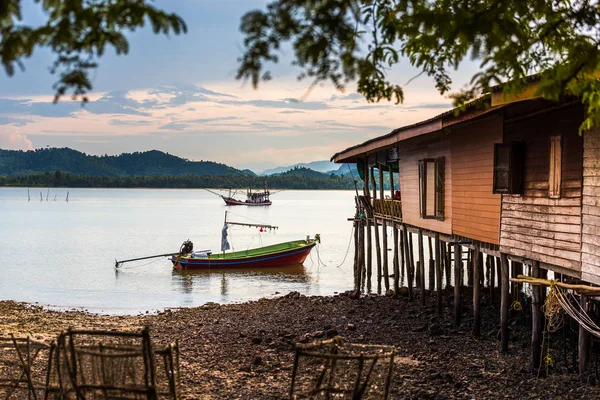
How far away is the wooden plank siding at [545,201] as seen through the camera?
10.7 metres

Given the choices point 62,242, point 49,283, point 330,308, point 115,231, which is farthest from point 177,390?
point 115,231

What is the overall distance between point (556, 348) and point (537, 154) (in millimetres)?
3664

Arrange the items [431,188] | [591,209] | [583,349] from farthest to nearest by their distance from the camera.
Answer: [431,188] → [583,349] → [591,209]

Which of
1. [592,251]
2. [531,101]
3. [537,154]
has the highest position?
[531,101]

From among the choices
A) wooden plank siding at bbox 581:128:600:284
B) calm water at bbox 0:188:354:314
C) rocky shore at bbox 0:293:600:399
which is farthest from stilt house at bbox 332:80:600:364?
calm water at bbox 0:188:354:314

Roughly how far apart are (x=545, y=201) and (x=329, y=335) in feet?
18.7

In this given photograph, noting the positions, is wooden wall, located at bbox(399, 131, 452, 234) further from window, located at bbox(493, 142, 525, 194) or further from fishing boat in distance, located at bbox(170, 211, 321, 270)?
fishing boat in distance, located at bbox(170, 211, 321, 270)

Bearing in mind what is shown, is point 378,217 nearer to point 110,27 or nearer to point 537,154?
point 537,154

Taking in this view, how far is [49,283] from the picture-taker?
Result: 33656 mm

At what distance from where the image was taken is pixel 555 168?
11258mm

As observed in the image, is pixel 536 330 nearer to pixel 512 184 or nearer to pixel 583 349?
pixel 583 349

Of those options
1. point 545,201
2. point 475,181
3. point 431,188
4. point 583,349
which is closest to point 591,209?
point 545,201

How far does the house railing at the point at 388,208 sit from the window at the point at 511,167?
844cm

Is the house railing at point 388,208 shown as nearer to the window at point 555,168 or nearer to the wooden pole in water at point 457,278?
the wooden pole in water at point 457,278
